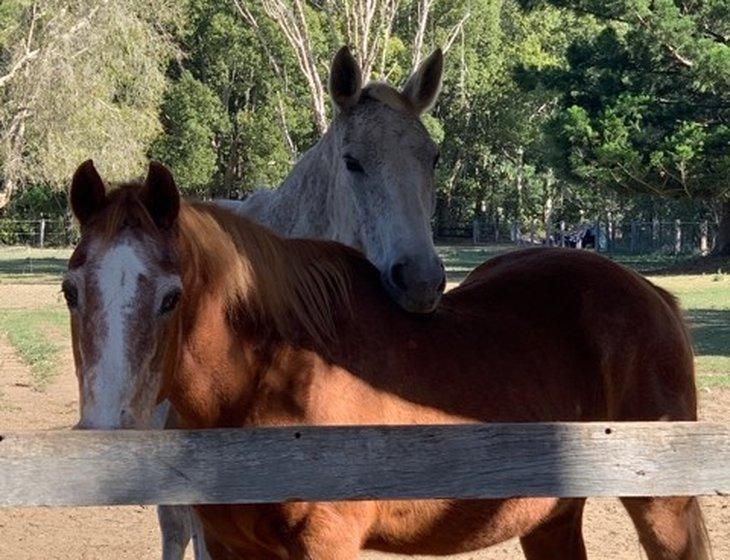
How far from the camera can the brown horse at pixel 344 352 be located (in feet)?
10.4

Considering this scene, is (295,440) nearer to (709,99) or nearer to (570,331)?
(570,331)

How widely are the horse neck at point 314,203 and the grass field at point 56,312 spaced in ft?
23.9

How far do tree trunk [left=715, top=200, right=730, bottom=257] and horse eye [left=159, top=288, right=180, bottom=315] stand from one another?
33588 millimetres

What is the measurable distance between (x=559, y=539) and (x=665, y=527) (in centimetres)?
62

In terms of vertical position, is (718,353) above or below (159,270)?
below

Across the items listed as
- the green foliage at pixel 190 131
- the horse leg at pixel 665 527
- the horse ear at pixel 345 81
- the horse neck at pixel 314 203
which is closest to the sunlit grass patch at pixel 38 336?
the horse neck at pixel 314 203

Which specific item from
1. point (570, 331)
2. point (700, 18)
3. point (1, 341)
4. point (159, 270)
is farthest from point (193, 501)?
point (700, 18)

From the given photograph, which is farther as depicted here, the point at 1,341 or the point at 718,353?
the point at 1,341

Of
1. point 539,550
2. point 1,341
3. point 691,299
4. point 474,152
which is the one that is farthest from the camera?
point 474,152

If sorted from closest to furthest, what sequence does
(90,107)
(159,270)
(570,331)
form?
(159,270), (570,331), (90,107)

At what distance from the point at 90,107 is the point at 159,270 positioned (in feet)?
85.7

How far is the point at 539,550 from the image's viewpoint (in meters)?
4.80

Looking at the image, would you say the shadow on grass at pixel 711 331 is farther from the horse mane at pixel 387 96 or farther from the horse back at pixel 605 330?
the horse back at pixel 605 330

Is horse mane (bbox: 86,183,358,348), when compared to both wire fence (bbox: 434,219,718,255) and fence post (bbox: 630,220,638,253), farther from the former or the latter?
fence post (bbox: 630,220,638,253)
